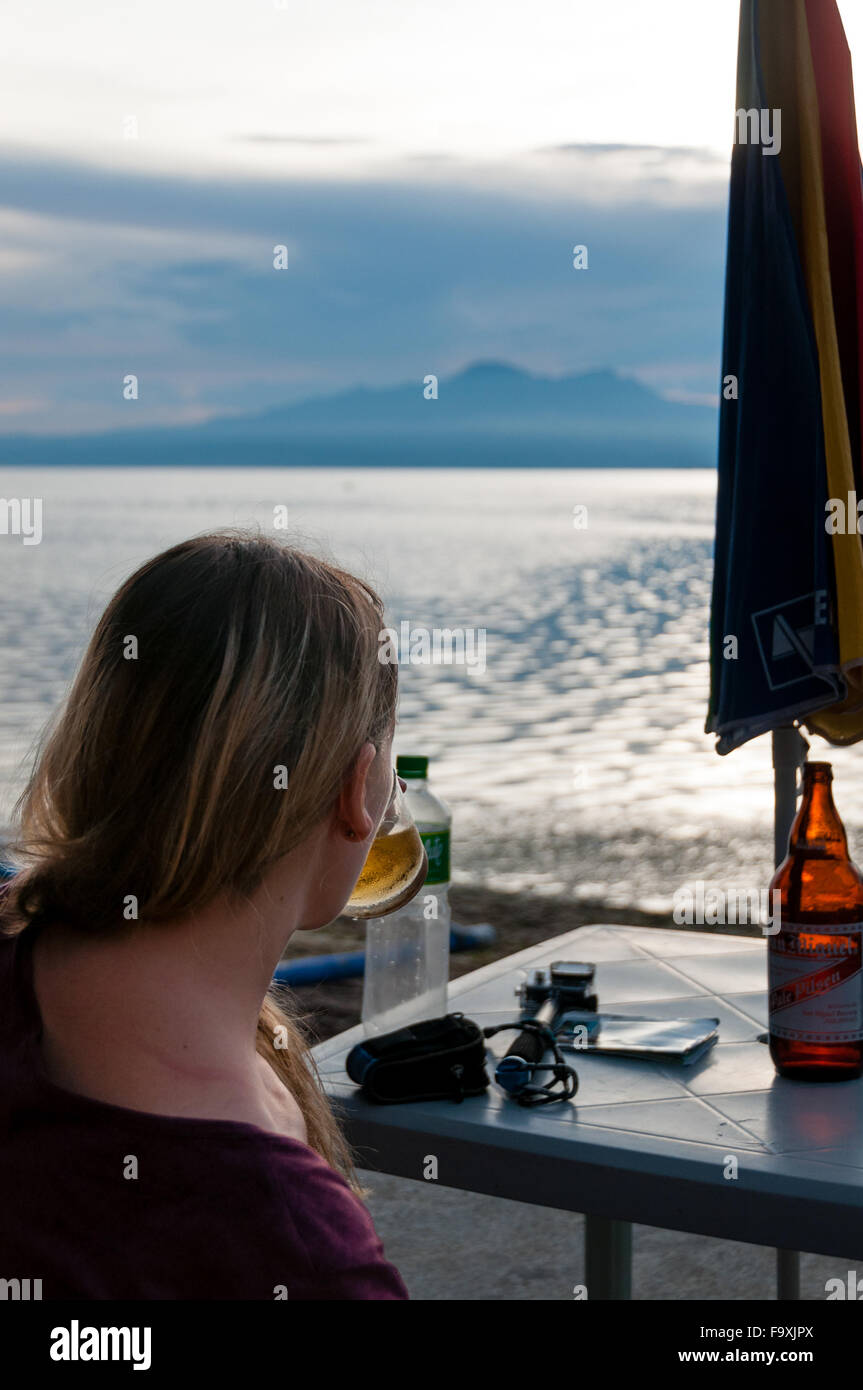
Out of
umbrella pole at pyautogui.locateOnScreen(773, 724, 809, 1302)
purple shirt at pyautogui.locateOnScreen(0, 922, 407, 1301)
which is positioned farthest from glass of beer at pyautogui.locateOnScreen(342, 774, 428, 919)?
umbrella pole at pyautogui.locateOnScreen(773, 724, 809, 1302)

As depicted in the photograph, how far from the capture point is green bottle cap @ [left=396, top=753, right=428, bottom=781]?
6.15 ft

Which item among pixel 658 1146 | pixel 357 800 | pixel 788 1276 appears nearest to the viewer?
pixel 357 800

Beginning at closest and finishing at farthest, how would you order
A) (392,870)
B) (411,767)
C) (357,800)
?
(357,800)
(392,870)
(411,767)

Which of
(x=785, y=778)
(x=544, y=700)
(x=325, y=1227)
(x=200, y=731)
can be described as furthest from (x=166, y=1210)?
(x=544, y=700)

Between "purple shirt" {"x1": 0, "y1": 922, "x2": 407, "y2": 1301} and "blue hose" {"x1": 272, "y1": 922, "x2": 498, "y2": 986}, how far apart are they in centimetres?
380

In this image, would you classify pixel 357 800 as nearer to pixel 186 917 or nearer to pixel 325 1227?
pixel 186 917

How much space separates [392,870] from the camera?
155cm

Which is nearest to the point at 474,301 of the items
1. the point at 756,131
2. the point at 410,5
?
the point at 410,5

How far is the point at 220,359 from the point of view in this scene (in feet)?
130

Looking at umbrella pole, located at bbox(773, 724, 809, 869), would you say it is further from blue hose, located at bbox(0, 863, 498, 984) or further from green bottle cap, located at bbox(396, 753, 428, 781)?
blue hose, located at bbox(0, 863, 498, 984)

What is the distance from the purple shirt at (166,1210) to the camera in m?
0.86

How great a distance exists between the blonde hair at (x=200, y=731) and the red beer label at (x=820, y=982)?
76 centimetres

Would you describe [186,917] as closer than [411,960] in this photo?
Yes

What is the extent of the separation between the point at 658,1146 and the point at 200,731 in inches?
30.3
